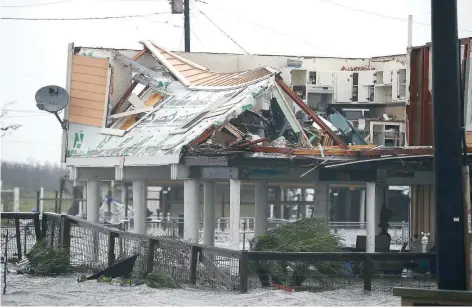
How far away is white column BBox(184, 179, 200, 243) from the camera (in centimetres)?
3356

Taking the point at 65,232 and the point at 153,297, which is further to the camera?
the point at 65,232

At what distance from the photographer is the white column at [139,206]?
38.6m

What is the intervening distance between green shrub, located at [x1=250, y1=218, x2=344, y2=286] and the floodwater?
736 millimetres

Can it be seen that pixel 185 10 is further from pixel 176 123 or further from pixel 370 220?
pixel 370 220

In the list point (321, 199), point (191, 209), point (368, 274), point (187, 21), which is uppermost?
point (187, 21)

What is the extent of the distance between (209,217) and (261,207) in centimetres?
327

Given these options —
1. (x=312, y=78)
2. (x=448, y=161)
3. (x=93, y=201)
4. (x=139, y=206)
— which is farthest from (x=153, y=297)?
(x=312, y=78)

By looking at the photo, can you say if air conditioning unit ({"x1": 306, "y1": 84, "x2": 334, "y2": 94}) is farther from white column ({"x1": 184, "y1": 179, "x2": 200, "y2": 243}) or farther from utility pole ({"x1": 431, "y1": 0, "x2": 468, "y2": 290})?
utility pole ({"x1": 431, "y1": 0, "x2": 468, "y2": 290})

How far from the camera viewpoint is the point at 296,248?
84.3ft

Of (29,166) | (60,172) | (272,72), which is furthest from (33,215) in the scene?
(60,172)

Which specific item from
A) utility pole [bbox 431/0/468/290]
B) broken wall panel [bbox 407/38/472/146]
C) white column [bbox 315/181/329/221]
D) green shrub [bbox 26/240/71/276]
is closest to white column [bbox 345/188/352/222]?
white column [bbox 315/181/329/221]

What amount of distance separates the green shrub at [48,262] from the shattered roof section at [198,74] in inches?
398

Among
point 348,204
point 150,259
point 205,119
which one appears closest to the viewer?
point 150,259

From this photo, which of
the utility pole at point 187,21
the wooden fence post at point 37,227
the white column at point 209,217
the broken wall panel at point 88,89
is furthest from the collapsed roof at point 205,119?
the utility pole at point 187,21
